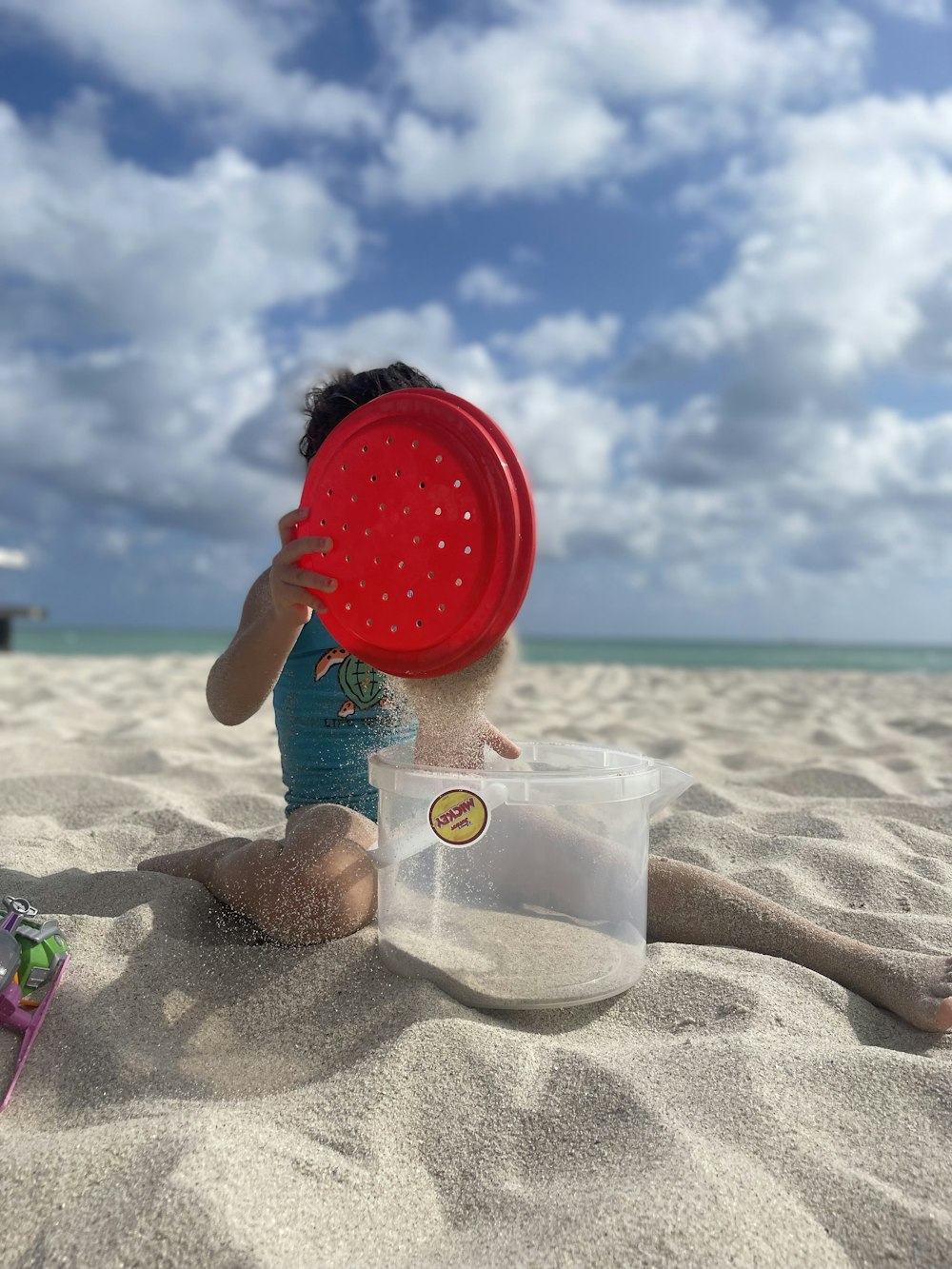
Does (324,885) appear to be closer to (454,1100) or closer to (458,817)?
(458,817)

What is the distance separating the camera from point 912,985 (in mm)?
1276

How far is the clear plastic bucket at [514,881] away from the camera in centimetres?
124

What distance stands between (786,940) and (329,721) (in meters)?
0.83

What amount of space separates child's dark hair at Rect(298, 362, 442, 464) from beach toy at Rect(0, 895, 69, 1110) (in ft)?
2.74

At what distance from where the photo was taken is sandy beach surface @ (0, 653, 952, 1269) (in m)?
0.80

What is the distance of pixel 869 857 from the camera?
1793mm

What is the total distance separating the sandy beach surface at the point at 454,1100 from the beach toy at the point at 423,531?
46 centimetres

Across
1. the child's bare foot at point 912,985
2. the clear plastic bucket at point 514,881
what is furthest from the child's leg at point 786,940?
the clear plastic bucket at point 514,881

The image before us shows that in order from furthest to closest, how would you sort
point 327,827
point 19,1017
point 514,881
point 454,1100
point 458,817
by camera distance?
point 327,827 < point 514,881 < point 458,817 < point 19,1017 < point 454,1100

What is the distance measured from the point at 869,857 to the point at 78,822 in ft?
5.15

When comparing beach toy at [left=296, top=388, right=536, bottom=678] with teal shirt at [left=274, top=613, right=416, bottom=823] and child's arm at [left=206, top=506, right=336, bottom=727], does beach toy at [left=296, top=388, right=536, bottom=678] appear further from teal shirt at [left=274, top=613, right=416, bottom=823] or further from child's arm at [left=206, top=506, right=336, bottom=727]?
teal shirt at [left=274, top=613, right=416, bottom=823]

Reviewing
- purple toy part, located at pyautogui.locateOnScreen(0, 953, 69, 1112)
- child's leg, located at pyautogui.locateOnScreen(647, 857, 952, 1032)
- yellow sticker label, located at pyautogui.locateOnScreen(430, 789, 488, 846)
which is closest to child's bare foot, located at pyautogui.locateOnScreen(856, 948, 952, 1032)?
child's leg, located at pyautogui.locateOnScreen(647, 857, 952, 1032)

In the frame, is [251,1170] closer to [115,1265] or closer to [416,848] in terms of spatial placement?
[115,1265]

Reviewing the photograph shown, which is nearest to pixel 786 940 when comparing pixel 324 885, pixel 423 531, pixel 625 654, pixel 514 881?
pixel 514 881
